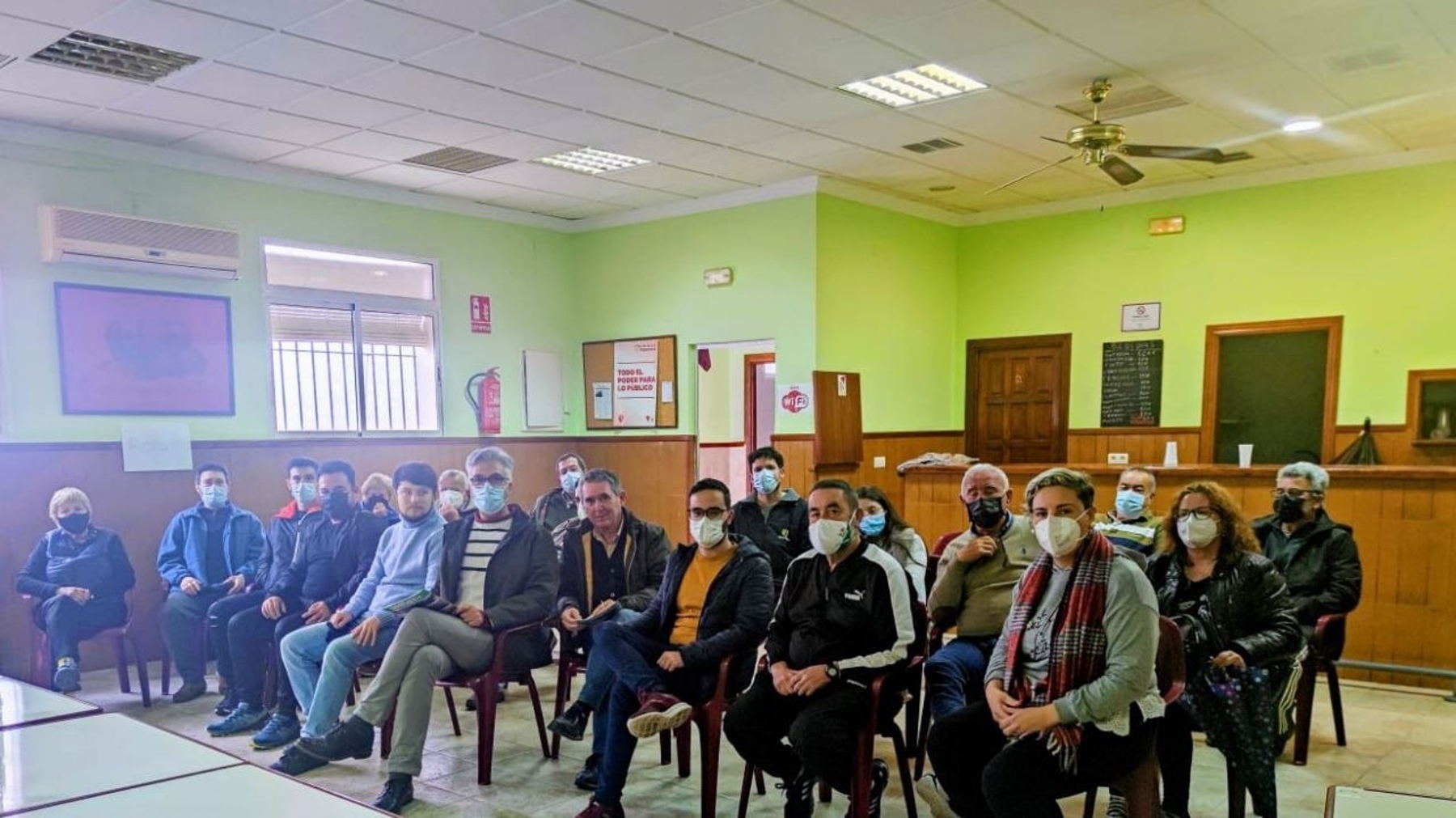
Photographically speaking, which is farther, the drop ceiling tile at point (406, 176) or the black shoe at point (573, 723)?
the drop ceiling tile at point (406, 176)

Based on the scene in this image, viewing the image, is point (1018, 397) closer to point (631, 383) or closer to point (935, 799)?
point (631, 383)

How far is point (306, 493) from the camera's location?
505cm

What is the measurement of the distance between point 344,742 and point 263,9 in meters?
3.02

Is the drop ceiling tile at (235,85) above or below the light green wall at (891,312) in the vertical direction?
above

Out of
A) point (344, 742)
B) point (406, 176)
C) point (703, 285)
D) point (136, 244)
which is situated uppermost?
point (406, 176)

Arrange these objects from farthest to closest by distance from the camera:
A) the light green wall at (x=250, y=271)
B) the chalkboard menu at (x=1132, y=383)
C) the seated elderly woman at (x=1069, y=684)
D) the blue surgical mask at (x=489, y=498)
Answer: the chalkboard menu at (x=1132, y=383)
the light green wall at (x=250, y=271)
the blue surgical mask at (x=489, y=498)
the seated elderly woman at (x=1069, y=684)

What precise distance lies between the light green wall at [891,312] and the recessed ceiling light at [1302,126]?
2.84 m

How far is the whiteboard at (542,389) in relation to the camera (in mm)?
7844

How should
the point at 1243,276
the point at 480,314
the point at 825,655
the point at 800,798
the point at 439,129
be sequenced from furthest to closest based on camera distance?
the point at 480,314, the point at 1243,276, the point at 439,129, the point at 825,655, the point at 800,798

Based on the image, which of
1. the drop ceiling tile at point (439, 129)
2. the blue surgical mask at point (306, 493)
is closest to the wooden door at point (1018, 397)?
the drop ceiling tile at point (439, 129)

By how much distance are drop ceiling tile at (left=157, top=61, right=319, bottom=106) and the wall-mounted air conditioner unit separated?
127cm

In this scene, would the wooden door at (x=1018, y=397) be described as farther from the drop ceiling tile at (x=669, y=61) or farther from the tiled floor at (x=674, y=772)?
the drop ceiling tile at (x=669, y=61)

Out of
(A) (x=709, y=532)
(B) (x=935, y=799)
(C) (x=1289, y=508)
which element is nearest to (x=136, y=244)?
(A) (x=709, y=532)

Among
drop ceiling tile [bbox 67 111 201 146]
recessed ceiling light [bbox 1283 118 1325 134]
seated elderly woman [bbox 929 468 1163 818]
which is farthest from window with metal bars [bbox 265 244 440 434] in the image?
recessed ceiling light [bbox 1283 118 1325 134]
